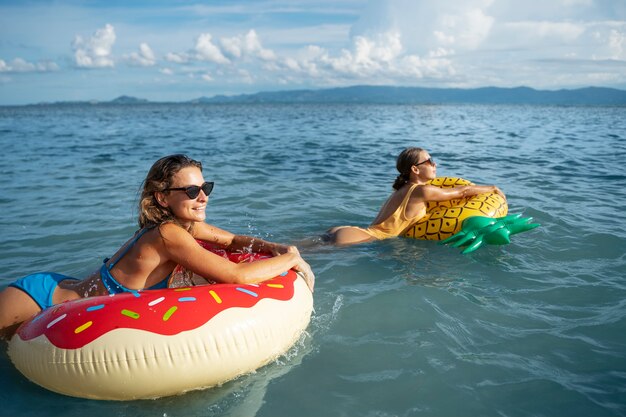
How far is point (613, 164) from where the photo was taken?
11.8m

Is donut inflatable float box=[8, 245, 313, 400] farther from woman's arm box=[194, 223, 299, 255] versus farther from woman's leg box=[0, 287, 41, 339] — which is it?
woman's arm box=[194, 223, 299, 255]

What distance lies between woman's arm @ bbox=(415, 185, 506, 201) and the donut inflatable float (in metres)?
3.31

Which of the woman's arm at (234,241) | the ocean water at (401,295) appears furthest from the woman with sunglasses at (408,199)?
the woman's arm at (234,241)

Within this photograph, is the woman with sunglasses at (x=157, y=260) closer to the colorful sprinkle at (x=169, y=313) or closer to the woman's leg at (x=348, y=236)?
the colorful sprinkle at (x=169, y=313)

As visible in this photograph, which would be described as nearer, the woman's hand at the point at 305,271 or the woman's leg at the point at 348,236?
the woman's hand at the point at 305,271

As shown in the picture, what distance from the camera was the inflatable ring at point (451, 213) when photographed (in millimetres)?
6004

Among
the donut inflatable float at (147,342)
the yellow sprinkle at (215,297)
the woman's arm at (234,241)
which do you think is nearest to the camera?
the donut inflatable float at (147,342)

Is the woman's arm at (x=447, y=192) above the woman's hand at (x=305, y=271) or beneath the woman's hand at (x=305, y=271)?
above

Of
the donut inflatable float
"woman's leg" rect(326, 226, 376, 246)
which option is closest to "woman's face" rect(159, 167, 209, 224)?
Result: the donut inflatable float

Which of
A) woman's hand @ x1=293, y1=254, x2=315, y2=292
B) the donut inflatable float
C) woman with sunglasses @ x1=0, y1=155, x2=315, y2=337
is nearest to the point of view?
the donut inflatable float

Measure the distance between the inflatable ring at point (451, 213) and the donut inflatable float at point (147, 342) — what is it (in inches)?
127

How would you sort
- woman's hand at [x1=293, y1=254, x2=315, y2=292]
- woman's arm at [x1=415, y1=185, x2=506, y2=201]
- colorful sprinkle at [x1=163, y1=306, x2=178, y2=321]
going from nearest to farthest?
colorful sprinkle at [x1=163, y1=306, x2=178, y2=321] → woman's hand at [x1=293, y1=254, x2=315, y2=292] → woman's arm at [x1=415, y1=185, x2=506, y2=201]

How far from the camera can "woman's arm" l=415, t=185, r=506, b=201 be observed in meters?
6.15

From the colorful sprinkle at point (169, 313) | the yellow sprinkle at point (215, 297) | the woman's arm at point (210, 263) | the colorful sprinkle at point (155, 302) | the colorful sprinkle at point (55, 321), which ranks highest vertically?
the woman's arm at point (210, 263)
